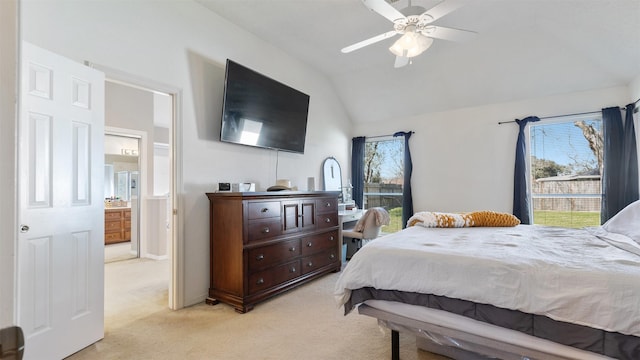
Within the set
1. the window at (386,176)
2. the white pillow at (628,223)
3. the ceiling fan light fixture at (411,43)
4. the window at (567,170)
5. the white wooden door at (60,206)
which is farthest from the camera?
the window at (386,176)

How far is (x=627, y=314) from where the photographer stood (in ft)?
4.15

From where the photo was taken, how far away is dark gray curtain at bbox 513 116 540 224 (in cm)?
421

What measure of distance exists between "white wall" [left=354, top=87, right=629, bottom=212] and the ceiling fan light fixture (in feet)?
8.87

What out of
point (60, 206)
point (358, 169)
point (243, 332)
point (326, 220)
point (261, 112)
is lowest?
point (243, 332)

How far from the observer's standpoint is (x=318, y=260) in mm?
3719

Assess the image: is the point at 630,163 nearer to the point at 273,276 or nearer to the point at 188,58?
the point at 273,276

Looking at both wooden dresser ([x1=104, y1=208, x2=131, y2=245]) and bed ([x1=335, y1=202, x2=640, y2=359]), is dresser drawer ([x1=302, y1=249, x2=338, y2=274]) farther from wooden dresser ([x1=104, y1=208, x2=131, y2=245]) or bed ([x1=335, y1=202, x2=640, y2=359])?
wooden dresser ([x1=104, y1=208, x2=131, y2=245])

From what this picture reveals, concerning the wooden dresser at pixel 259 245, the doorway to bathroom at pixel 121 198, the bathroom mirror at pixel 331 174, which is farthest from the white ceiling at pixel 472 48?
the doorway to bathroom at pixel 121 198

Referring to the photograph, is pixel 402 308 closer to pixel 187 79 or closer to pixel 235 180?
pixel 235 180

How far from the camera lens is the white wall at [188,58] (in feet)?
7.29

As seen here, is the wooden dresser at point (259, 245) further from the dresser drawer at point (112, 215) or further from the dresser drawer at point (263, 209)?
the dresser drawer at point (112, 215)

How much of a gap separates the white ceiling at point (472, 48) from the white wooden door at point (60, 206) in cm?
164

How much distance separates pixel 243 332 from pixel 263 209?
111 centimetres

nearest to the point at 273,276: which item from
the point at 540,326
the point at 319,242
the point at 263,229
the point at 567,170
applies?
the point at 263,229
